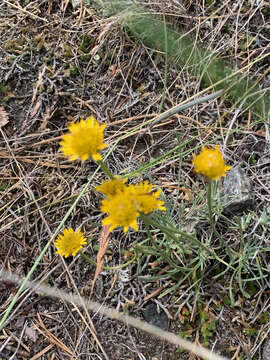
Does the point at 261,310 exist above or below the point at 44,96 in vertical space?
below

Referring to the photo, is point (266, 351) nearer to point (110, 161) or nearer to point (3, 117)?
point (110, 161)

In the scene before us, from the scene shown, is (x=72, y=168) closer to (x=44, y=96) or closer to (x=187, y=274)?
(x=44, y=96)

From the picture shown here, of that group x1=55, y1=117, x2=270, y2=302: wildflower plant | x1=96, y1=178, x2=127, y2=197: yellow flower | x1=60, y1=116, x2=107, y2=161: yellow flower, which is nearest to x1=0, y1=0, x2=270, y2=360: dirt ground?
x1=55, y1=117, x2=270, y2=302: wildflower plant

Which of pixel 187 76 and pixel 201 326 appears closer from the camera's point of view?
pixel 201 326

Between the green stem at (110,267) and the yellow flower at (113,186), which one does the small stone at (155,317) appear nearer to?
the green stem at (110,267)

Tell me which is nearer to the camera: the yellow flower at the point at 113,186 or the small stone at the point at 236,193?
the yellow flower at the point at 113,186

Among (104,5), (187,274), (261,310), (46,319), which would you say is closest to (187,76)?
(104,5)

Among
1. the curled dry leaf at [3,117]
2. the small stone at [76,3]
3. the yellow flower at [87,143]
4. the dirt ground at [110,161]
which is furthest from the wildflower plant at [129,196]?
the small stone at [76,3]
